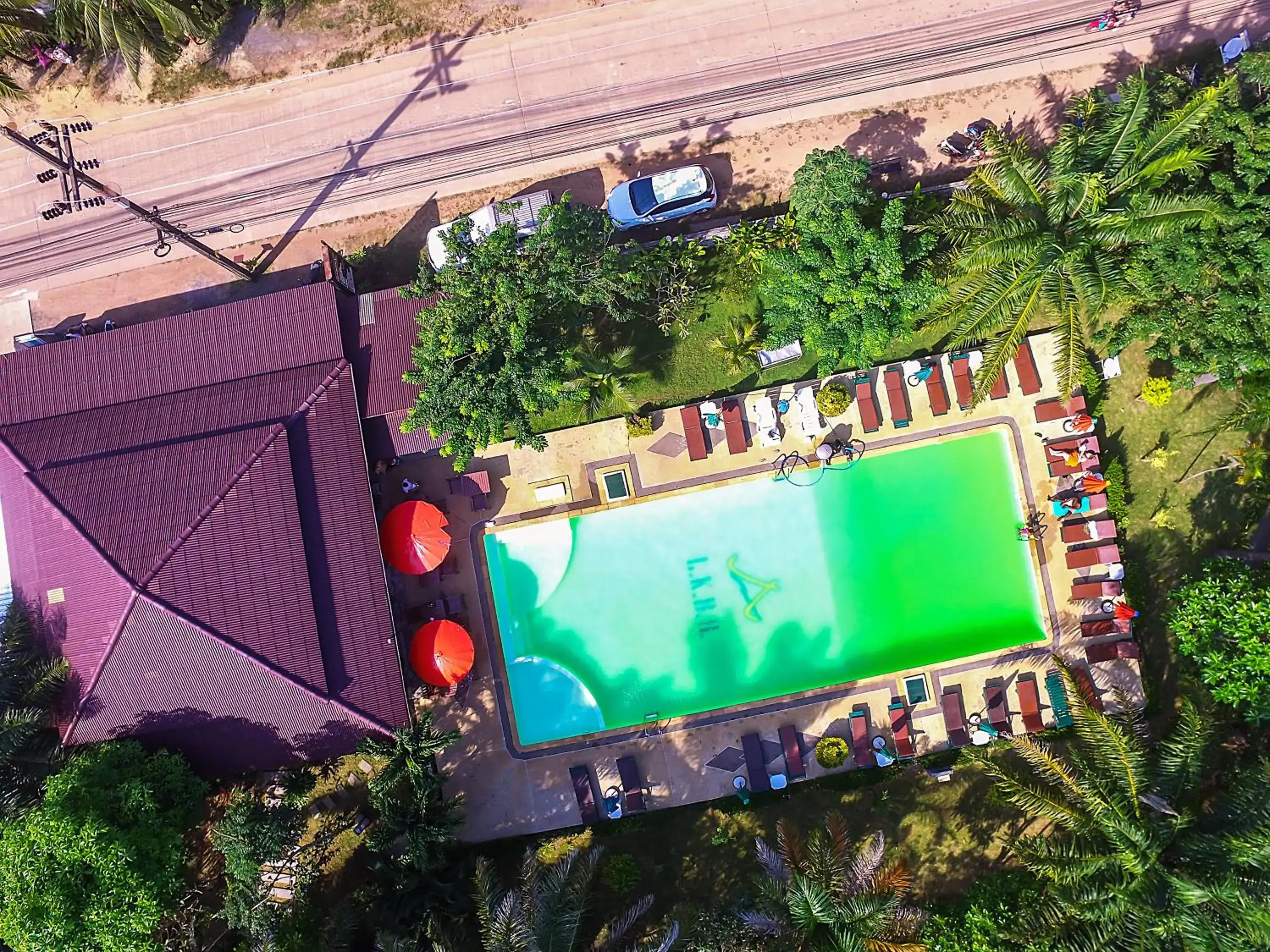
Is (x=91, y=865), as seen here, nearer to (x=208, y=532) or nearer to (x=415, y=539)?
(x=208, y=532)

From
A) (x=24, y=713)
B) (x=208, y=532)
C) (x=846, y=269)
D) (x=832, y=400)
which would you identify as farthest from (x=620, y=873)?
(x=846, y=269)

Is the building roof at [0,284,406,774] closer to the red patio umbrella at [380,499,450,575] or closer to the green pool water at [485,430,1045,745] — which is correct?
the red patio umbrella at [380,499,450,575]

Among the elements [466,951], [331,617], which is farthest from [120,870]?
[466,951]

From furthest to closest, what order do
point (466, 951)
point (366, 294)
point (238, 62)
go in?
point (238, 62) → point (366, 294) → point (466, 951)

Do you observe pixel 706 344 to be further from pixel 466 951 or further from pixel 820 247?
pixel 466 951

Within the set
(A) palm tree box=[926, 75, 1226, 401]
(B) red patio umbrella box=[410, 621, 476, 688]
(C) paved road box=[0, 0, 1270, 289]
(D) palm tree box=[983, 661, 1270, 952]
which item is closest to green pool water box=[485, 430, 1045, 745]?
(B) red patio umbrella box=[410, 621, 476, 688]

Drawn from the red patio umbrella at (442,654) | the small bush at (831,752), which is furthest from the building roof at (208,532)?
the small bush at (831,752)
